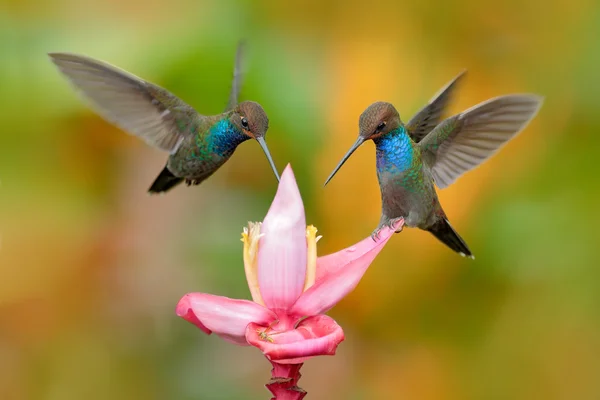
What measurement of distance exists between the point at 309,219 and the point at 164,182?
25.3 inches

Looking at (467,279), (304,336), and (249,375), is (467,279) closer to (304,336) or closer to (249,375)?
(249,375)

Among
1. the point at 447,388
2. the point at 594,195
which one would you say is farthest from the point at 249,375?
the point at 594,195

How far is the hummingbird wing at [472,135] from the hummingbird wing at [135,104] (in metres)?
0.33

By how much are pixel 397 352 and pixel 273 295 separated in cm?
124

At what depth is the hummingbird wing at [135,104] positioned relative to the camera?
1042 millimetres

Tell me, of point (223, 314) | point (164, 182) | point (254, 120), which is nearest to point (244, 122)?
point (254, 120)

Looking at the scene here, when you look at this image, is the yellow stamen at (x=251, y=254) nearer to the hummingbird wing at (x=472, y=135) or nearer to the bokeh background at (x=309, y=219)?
the hummingbird wing at (x=472, y=135)

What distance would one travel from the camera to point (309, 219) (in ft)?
6.00

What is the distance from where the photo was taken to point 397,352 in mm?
1913

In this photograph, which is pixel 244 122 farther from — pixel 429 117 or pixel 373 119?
pixel 429 117

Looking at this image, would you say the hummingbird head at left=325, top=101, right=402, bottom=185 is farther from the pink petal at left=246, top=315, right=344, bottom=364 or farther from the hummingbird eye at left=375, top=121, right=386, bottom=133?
the pink petal at left=246, top=315, right=344, bottom=364

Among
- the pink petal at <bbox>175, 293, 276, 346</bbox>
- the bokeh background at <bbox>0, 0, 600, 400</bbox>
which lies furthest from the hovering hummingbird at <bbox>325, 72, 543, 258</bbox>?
the bokeh background at <bbox>0, 0, 600, 400</bbox>

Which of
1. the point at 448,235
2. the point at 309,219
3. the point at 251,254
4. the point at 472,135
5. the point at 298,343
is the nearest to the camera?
the point at 298,343

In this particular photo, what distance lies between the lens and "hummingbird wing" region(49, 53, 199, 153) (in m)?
1.04
